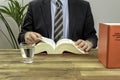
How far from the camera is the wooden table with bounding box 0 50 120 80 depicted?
3.28ft

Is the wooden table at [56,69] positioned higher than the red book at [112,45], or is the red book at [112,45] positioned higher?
the red book at [112,45]

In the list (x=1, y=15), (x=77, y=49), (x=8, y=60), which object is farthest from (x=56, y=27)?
(x=1, y=15)

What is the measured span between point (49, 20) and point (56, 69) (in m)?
1.04

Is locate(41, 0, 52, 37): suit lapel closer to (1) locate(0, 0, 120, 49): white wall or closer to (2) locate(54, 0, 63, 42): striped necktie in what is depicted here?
(2) locate(54, 0, 63, 42): striped necktie

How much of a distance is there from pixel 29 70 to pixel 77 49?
0.48 metres

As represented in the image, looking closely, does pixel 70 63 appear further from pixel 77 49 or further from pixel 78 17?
pixel 78 17

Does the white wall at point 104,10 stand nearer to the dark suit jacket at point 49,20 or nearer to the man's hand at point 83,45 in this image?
the dark suit jacket at point 49,20

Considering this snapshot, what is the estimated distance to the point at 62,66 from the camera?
1.19m

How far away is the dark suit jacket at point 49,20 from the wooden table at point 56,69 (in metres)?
0.69

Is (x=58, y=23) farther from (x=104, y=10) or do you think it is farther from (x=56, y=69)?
(x=104, y=10)

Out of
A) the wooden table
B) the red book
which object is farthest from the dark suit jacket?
the red book

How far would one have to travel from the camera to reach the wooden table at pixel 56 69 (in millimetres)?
1000

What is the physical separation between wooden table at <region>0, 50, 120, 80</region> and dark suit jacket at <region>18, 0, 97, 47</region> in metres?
A: 0.69

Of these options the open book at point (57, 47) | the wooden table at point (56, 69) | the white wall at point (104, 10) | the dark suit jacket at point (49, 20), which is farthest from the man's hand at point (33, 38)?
the white wall at point (104, 10)
